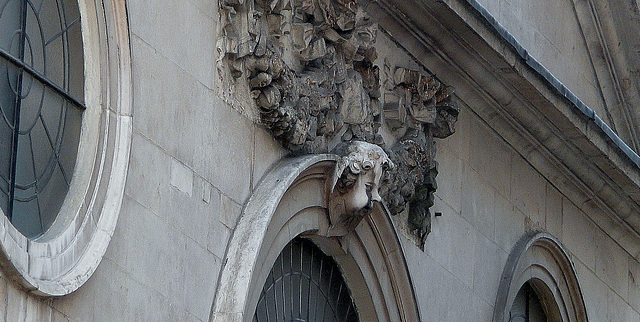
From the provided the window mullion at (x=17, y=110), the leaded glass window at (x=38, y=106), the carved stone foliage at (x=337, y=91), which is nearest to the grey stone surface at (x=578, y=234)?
the carved stone foliage at (x=337, y=91)

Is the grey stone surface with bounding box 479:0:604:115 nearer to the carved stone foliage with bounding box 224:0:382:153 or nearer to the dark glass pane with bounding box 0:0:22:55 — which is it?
the carved stone foliage with bounding box 224:0:382:153

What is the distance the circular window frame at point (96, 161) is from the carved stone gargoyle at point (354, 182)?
2543 mm

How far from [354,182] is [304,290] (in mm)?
740

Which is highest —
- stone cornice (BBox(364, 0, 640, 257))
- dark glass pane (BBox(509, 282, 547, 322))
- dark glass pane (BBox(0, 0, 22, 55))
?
stone cornice (BBox(364, 0, 640, 257))

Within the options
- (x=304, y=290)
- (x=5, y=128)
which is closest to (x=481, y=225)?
(x=304, y=290)

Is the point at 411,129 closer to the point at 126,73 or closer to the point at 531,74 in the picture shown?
the point at 531,74

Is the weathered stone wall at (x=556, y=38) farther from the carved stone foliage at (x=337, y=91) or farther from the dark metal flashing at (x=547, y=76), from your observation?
the carved stone foliage at (x=337, y=91)

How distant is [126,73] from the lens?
9.82 metres

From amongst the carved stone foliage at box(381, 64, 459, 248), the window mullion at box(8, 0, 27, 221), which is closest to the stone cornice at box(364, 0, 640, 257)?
the carved stone foliage at box(381, 64, 459, 248)

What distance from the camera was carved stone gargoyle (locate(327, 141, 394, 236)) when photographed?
12078mm

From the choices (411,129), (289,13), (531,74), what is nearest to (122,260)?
(289,13)

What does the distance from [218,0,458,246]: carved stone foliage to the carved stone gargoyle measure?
0.04 ft

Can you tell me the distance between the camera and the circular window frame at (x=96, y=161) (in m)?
9.06

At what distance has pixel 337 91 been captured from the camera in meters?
12.2
